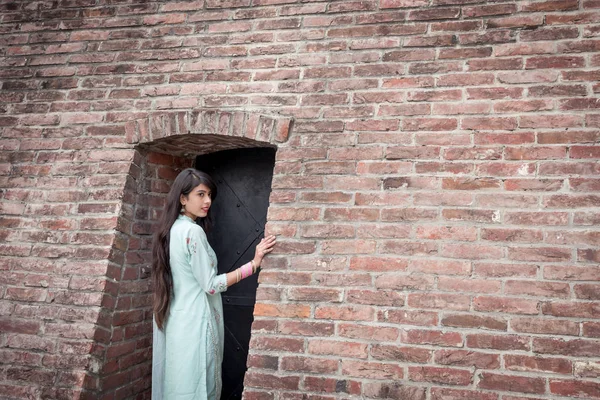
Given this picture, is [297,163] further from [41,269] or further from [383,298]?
[41,269]

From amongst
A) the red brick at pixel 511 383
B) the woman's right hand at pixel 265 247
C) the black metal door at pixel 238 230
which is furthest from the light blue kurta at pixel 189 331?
the red brick at pixel 511 383

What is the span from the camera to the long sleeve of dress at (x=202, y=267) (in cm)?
252

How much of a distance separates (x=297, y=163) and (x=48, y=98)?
182 cm

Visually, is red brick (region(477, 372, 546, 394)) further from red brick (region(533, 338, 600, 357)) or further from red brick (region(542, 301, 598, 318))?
red brick (region(542, 301, 598, 318))

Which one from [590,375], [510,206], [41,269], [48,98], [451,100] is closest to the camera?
[590,375]

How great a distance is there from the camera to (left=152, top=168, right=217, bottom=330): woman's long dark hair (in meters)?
2.58

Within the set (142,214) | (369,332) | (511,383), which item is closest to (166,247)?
(142,214)

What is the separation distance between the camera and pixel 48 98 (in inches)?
120

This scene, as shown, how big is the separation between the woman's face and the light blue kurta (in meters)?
0.10

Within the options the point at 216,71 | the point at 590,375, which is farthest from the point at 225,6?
the point at 590,375

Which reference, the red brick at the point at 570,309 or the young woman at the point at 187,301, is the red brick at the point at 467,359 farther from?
the young woman at the point at 187,301

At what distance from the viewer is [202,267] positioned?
8.28 feet

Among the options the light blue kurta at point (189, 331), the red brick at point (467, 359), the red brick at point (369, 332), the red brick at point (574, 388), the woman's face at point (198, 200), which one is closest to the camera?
the red brick at point (574, 388)

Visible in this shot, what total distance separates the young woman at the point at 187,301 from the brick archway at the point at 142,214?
315 mm
